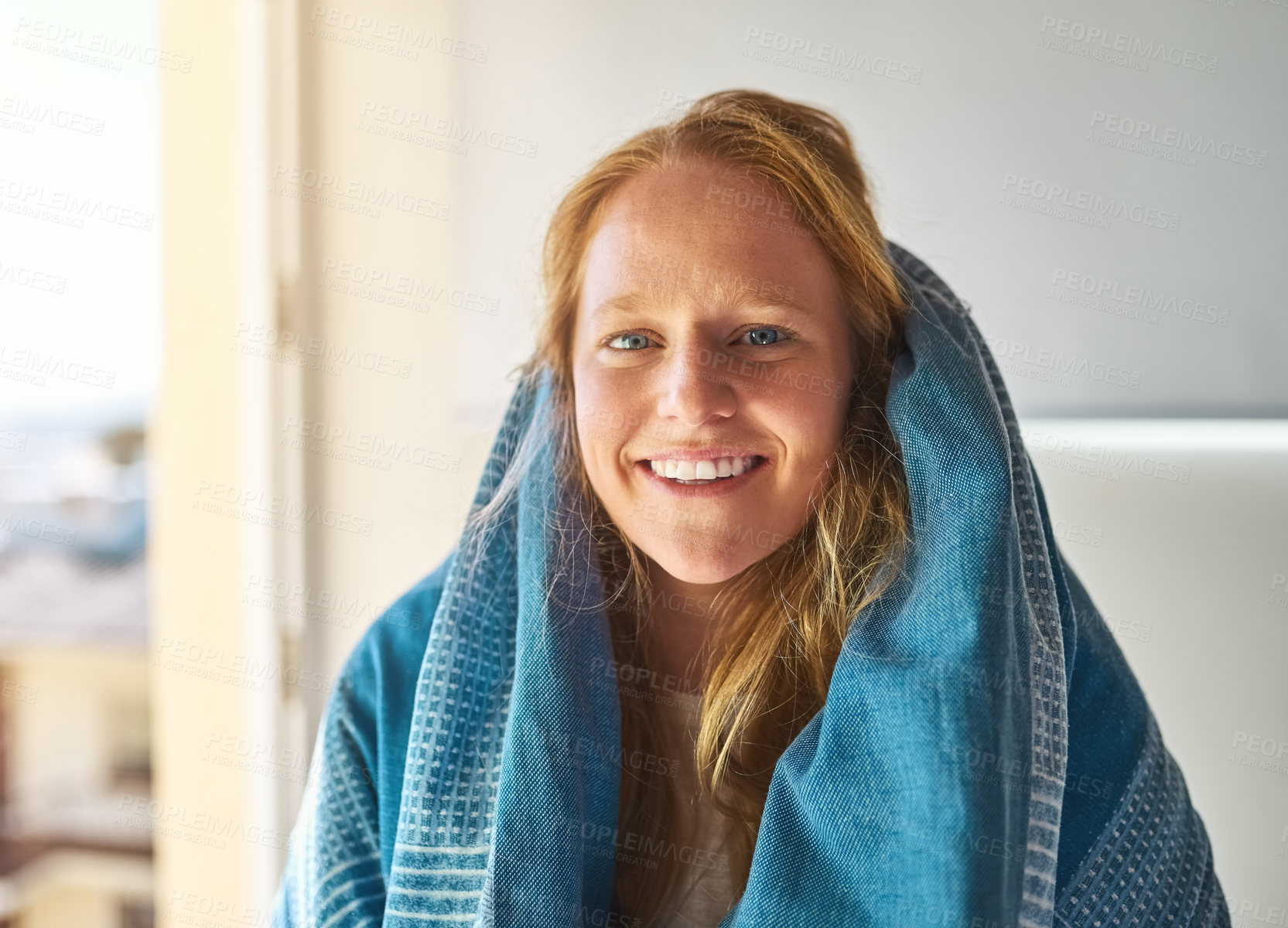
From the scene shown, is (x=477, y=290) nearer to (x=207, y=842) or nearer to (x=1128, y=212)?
(x=1128, y=212)

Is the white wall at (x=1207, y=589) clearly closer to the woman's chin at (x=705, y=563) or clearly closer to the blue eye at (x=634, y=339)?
the woman's chin at (x=705, y=563)

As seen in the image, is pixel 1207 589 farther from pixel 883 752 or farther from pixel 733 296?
pixel 733 296

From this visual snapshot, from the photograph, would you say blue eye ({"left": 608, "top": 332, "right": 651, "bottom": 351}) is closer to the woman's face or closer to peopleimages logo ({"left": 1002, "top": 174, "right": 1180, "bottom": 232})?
the woman's face

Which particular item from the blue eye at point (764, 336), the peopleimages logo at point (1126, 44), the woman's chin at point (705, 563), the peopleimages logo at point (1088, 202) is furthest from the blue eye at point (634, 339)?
the peopleimages logo at point (1126, 44)

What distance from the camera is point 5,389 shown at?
4.93 ft

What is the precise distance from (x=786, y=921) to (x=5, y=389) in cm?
142

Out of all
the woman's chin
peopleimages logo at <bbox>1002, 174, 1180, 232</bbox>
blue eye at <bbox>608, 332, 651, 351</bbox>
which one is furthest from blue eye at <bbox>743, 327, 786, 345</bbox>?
peopleimages logo at <bbox>1002, 174, 1180, 232</bbox>

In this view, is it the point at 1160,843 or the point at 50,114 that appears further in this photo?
the point at 50,114

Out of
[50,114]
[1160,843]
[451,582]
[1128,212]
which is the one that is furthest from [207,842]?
[1128,212]

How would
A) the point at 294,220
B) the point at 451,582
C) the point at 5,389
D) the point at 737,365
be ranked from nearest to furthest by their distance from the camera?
the point at 737,365 → the point at 451,582 → the point at 5,389 → the point at 294,220

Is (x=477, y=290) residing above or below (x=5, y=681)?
above

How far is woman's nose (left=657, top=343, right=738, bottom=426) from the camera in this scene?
3.03 ft

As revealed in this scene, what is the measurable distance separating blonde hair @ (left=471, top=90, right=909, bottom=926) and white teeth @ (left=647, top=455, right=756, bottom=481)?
0.33 ft

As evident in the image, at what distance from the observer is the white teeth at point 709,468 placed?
971 mm
